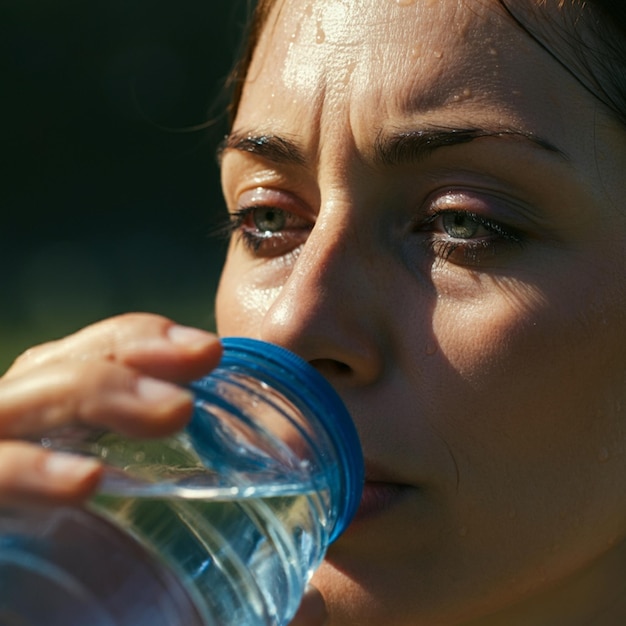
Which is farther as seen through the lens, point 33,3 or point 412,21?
point 33,3

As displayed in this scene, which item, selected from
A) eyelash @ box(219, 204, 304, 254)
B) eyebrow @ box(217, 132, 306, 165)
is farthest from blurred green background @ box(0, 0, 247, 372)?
eyebrow @ box(217, 132, 306, 165)

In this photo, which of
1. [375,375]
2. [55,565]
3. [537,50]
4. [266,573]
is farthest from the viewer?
[537,50]

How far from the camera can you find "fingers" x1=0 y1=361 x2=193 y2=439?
3.89 ft

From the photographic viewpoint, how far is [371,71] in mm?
1760

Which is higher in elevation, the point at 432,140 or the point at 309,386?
the point at 432,140

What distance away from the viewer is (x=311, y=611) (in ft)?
5.30

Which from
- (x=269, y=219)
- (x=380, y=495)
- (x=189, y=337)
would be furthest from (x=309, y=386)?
(x=269, y=219)


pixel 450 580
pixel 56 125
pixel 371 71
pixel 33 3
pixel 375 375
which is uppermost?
pixel 33 3

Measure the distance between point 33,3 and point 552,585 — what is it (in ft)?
27.5

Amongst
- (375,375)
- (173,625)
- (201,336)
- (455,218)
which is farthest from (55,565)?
(455,218)

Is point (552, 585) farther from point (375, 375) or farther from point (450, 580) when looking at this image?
point (375, 375)

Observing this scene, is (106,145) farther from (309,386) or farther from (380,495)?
(309,386)

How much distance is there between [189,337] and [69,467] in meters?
0.19

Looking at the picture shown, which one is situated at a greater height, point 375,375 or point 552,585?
point 375,375
